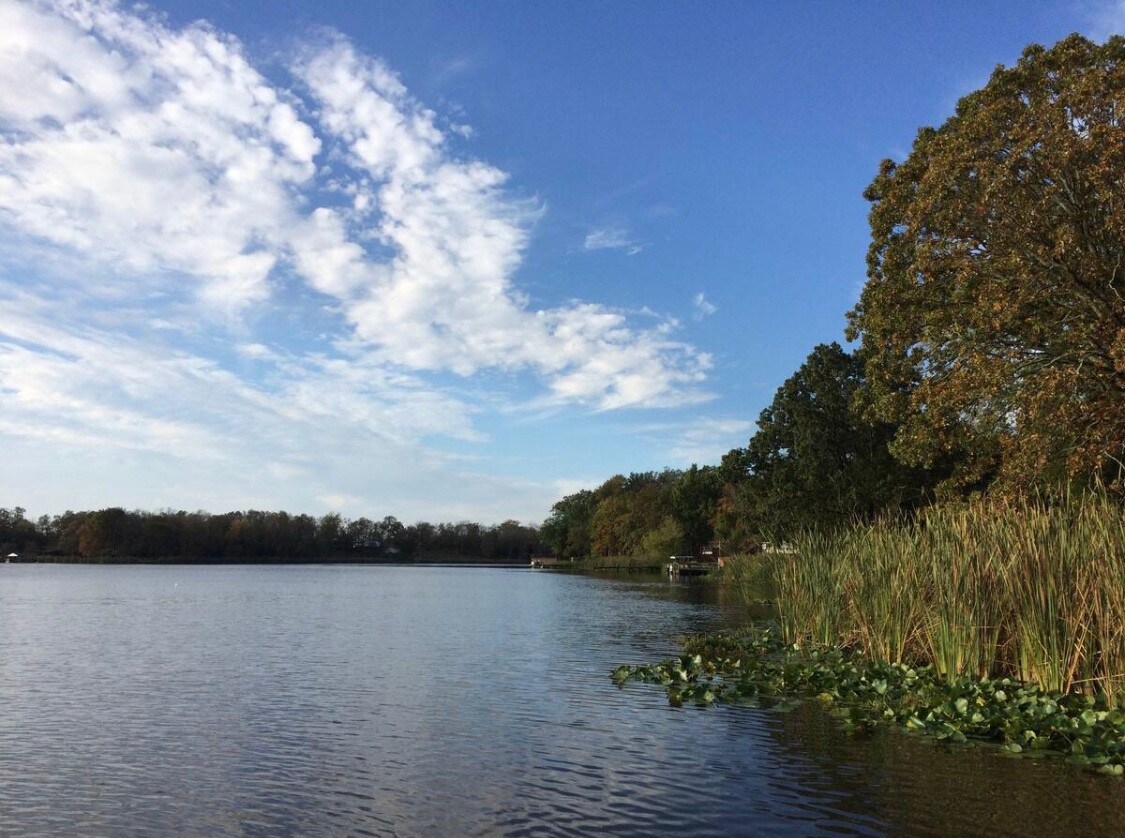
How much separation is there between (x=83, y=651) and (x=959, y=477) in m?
24.5

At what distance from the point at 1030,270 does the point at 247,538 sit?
513ft

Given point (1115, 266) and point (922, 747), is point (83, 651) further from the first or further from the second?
point (1115, 266)

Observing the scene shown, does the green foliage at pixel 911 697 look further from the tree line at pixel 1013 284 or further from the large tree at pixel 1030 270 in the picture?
the large tree at pixel 1030 270

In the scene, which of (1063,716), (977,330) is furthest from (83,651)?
(977,330)

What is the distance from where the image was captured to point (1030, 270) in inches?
712

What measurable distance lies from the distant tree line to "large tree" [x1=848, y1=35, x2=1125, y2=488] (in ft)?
477

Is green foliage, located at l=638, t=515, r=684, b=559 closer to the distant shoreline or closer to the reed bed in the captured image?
the distant shoreline

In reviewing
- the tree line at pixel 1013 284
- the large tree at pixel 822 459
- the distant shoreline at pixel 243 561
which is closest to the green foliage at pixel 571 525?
the distant shoreline at pixel 243 561

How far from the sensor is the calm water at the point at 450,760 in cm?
813

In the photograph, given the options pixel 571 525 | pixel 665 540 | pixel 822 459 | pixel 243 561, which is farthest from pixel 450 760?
pixel 243 561

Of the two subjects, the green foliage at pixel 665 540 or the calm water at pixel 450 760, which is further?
the green foliage at pixel 665 540

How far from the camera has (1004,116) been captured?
1891cm

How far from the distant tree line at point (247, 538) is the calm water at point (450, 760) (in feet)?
442

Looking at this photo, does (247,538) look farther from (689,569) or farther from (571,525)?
(689,569)
